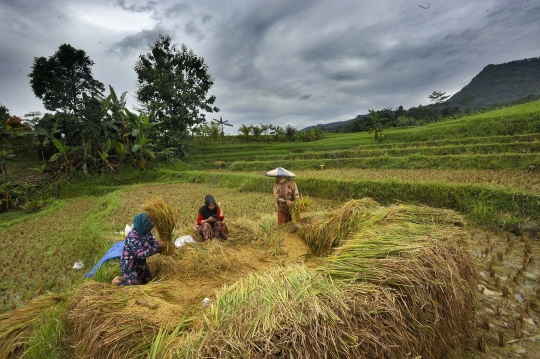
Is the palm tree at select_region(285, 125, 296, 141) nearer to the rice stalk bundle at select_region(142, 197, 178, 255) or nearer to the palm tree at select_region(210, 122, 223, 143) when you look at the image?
the palm tree at select_region(210, 122, 223, 143)

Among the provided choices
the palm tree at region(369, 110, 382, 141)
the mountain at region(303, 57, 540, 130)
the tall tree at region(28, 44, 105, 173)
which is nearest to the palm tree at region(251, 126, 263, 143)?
the palm tree at region(369, 110, 382, 141)

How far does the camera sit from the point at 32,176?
1245 cm

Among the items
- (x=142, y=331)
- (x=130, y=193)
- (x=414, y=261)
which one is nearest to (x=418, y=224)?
(x=414, y=261)

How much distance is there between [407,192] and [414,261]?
525 cm

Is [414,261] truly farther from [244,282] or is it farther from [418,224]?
[244,282]

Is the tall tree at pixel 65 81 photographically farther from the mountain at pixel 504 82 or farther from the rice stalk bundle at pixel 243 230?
the mountain at pixel 504 82

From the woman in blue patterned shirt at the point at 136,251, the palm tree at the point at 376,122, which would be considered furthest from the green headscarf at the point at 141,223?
the palm tree at the point at 376,122

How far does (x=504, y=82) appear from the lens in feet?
202

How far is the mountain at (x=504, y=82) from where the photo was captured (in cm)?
5684

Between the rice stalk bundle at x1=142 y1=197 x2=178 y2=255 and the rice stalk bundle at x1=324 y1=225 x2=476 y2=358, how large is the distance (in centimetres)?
191

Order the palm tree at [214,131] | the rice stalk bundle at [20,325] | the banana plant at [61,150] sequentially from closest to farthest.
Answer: the rice stalk bundle at [20,325], the banana plant at [61,150], the palm tree at [214,131]

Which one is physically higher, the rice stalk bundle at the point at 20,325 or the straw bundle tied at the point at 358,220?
the straw bundle tied at the point at 358,220

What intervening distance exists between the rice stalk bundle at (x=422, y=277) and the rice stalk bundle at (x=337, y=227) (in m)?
0.68

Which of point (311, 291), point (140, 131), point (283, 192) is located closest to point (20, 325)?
point (311, 291)
